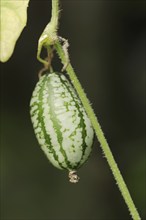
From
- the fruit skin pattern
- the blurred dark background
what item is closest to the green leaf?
the fruit skin pattern

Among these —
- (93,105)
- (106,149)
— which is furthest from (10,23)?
(93,105)

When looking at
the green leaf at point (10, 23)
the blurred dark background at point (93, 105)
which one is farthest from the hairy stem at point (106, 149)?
the blurred dark background at point (93, 105)

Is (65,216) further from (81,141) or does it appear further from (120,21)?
(81,141)

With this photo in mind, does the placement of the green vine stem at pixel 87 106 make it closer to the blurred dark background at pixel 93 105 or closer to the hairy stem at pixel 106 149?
the hairy stem at pixel 106 149

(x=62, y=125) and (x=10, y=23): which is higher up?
(x=10, y=23)

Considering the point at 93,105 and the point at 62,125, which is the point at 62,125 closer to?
the point at 62,125

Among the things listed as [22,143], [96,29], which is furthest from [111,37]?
[22,143]
